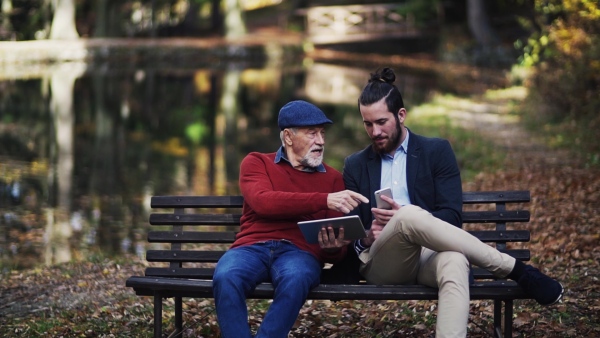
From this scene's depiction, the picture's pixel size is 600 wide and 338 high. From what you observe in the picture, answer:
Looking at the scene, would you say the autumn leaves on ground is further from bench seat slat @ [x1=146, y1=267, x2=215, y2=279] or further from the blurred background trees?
the blurred background trees

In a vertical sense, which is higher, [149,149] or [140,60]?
[140,60]

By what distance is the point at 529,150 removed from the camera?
14.4 m

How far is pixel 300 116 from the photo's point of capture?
5375mm

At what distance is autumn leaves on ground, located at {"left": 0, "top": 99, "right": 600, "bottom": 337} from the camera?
6.05 m

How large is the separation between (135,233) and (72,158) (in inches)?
256

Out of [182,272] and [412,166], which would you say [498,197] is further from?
[182,272]

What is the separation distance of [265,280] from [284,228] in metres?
0.35

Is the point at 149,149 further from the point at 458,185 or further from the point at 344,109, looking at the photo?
the point at 458,185

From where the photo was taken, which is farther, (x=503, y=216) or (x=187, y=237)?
(x=187, y=237)

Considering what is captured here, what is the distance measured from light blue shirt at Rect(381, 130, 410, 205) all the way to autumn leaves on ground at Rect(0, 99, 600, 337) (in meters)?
0.98

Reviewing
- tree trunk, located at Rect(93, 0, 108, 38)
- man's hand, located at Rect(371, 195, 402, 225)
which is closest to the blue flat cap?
man's hand, located at Rect(371, 195, 402, 225)

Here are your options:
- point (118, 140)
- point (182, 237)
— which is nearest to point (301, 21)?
point (118, 140)

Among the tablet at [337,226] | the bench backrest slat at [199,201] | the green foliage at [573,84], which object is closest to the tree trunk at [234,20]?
the green foliage at [573,84]

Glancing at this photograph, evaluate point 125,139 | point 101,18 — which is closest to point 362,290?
point 125,139
